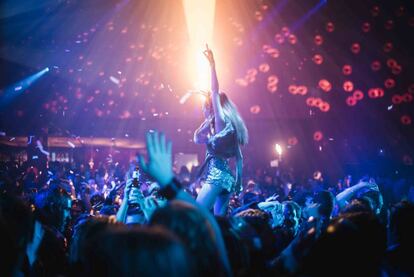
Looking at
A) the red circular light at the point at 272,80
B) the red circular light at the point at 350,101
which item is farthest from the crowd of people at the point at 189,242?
the red circular light at the point at 350,101

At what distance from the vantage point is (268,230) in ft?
8.30

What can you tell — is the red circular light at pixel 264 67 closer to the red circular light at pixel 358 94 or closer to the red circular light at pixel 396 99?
the red circular light at pixel 358 94

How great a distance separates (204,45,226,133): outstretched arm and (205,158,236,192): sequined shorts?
0.37 meters

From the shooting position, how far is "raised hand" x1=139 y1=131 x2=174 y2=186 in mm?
1906

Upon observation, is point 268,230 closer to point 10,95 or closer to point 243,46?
point 243,46

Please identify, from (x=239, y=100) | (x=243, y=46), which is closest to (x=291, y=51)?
(x=243, y=46)

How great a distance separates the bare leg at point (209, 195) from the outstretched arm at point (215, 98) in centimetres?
65

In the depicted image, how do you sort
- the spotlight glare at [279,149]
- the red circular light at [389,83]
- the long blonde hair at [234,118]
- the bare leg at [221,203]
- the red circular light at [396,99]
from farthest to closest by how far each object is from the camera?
the spotlight glare at [279,149] < the red circular light at [396,99] < the red circular light at [389,83] < the long blonde hair at [234,118] < the bare leg at [221,203]

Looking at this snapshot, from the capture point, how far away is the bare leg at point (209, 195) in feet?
12.6

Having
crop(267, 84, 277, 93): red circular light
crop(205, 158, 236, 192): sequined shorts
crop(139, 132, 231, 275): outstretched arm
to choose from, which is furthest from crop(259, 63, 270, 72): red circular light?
crop(139, 132, 231, 275): outstretched arm

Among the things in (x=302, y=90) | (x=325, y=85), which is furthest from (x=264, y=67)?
(x=325, y=85)

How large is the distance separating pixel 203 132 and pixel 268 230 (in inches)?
79.4

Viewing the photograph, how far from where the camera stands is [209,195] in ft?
12.8

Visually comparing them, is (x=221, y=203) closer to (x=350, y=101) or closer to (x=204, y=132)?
(x=204, y=132)
